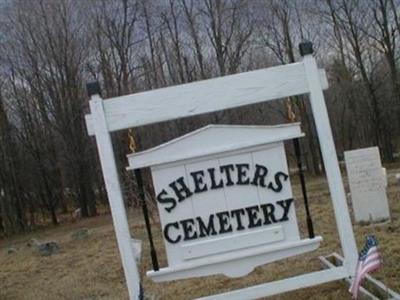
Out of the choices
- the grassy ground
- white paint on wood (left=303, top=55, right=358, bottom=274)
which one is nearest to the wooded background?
the grassy ground

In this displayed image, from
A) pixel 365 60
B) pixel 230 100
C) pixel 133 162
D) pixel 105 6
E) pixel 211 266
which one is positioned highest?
pixel 105 6

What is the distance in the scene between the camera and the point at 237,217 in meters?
4.49

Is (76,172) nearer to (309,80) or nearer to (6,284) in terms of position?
(6,284)

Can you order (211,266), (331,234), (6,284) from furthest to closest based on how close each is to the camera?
(6,284) < (331,234) < (211,266)

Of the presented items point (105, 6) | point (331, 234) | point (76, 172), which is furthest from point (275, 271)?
point (105, 6)

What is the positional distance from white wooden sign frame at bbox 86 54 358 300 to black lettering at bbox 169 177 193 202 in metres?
0.40

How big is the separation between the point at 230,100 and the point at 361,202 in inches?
245

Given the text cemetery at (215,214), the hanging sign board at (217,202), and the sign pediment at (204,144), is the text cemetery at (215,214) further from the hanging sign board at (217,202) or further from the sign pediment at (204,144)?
the sign pediment at (204,144)

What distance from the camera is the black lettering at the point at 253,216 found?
14.8 ft

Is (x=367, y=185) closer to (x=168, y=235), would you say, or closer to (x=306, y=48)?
(x=306, y=48)

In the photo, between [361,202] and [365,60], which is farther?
[365,60]

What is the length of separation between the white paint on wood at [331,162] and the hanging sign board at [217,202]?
11.9 inches

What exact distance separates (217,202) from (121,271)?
18.5ft

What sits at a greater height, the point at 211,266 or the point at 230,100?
the point at 230,100
